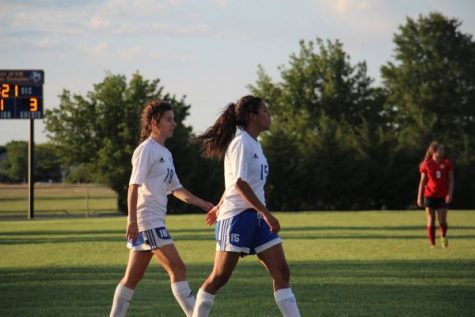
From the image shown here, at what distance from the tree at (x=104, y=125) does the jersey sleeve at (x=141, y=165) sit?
171 ft

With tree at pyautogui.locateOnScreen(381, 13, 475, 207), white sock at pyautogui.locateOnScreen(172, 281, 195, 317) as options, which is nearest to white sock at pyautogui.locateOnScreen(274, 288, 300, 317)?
white sock at pyautogui.locateOnScreen(172, 281, 195, 317)

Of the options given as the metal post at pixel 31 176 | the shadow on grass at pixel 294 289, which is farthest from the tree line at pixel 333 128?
the shadow on grass at pixel 294 289

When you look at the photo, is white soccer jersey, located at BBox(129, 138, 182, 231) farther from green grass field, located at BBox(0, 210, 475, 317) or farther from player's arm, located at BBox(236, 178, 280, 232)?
green grass field, located at BBox(0, 210, 475, 317)

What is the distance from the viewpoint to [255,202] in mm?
7344

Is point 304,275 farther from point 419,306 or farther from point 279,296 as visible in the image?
point 279,296

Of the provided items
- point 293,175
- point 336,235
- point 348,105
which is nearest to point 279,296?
point 336,235

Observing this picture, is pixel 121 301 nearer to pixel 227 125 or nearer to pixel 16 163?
pixel 227 125

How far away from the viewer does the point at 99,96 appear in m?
67.6

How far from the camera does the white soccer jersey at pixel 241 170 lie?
7.47m

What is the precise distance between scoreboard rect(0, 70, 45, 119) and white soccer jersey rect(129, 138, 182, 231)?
1336 inches

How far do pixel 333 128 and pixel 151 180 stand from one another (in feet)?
176

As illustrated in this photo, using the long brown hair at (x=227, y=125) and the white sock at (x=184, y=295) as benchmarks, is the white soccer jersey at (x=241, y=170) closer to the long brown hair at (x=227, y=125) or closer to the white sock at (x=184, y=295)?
the long brown hair at (x=227, y=125)

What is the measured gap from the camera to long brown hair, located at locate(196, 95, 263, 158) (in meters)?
7.84

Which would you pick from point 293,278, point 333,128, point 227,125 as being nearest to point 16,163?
point 333,128
